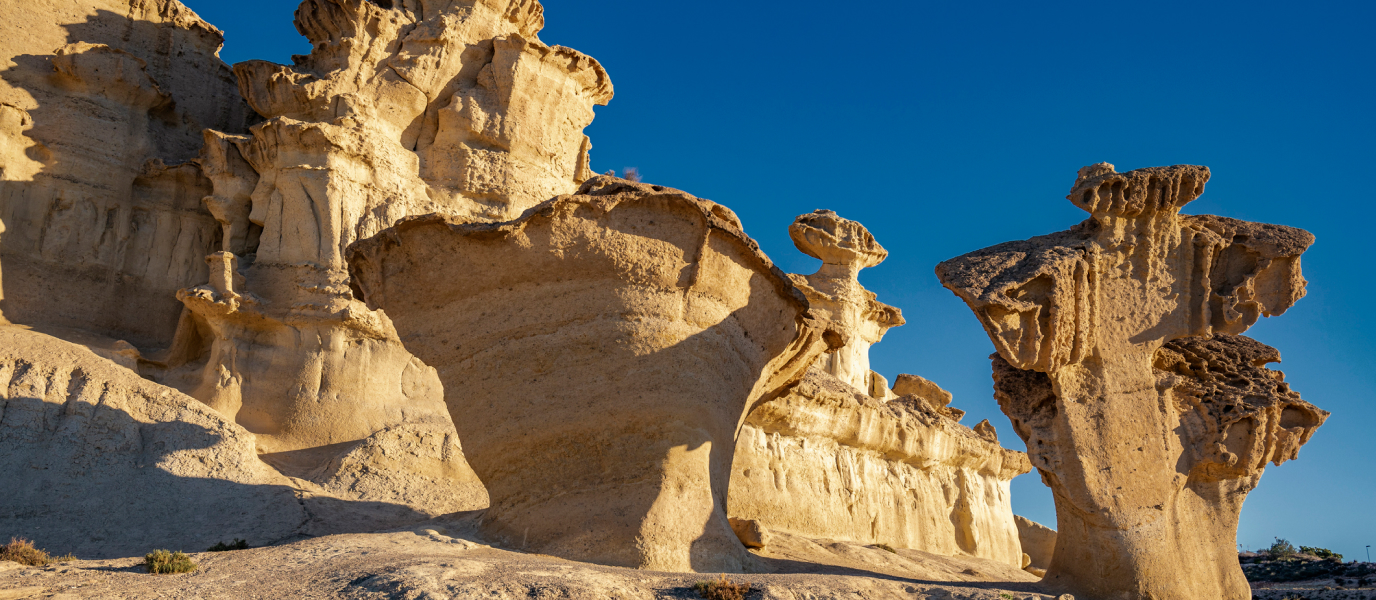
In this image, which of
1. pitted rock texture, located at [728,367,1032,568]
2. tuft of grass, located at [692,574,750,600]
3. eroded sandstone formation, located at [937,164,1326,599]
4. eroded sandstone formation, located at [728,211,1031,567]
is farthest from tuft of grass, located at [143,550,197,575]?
pitted rock texture, located at [728,367,1032,568]

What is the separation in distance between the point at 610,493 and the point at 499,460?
3.51ft

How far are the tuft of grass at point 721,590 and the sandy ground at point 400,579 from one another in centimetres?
6

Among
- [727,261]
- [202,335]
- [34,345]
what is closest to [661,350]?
[727,261]

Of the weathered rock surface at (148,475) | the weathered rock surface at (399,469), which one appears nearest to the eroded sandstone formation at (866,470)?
the weathered rock surface at (399,469)

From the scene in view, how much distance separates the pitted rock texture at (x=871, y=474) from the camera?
43.6ft

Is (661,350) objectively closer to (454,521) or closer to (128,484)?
(454,521)

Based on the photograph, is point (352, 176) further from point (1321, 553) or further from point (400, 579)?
point (1321, 553)

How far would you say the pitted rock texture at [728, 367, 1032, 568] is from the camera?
43.6ft

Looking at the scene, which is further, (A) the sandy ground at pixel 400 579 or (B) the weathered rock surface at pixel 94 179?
(B) the weathered rock surface at pixel 94 179

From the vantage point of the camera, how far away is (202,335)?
1588 centimetres

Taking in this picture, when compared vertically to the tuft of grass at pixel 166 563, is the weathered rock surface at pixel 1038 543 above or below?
above

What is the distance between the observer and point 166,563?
6.97 m

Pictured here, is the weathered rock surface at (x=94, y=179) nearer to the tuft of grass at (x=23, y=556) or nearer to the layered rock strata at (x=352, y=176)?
the layered rock strata at (x=352, y=176)

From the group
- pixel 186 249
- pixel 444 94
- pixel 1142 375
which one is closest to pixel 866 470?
pixel 1142 375
